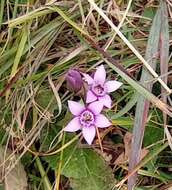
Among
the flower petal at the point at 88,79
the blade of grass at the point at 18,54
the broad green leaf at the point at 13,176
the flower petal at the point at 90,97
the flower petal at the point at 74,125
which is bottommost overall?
the broad green leaf at the point at 13,176

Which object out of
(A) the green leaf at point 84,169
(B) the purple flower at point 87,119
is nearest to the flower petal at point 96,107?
(B) the purple flower at point 87,119

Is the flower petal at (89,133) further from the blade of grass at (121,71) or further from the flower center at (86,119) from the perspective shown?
the blade of grass at (121,71)

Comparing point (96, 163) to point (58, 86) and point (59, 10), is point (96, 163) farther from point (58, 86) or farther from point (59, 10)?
point (59, 10)

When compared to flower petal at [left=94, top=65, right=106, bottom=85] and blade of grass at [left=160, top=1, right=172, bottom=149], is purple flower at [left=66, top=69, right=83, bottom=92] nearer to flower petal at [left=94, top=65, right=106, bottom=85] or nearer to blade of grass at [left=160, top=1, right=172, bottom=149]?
flower petal at [left=94, top=65, right=106, bottom=85]

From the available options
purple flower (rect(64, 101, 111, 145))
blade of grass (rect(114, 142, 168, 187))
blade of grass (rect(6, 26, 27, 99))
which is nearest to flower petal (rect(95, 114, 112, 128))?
purple flower (rect(64, 101, 111, 145))

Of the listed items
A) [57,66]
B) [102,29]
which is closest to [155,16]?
[102,29]
